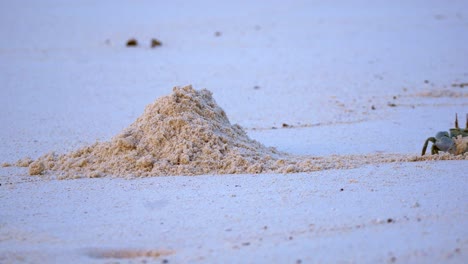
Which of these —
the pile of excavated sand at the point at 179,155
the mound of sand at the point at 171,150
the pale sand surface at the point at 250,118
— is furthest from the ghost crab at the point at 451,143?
the mound of sand at the point at 171,150

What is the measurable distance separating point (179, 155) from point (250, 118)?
246 centimetres

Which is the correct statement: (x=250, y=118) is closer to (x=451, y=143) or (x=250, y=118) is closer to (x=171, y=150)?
(x=171, y=150)

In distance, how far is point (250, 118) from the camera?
7.04 meters

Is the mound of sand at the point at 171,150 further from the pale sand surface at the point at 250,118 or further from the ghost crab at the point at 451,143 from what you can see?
the ghost crab at the point at 451,143

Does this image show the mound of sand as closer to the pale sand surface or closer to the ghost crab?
the pale sand surface

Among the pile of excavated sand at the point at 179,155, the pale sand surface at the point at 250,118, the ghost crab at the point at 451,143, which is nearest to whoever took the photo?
the pale sand surface at the point at 250,118

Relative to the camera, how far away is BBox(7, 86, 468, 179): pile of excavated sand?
4.63m

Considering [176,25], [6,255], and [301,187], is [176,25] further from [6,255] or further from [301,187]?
[6,255]

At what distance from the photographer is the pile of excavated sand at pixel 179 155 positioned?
4.63 meters

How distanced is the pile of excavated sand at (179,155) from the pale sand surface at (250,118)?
151mm

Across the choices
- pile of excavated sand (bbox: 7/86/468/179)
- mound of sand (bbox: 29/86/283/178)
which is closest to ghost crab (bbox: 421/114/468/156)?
pile of excavated sand (bbox: 7/86/468/179)

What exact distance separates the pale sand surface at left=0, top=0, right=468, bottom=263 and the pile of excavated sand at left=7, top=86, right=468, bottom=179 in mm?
151

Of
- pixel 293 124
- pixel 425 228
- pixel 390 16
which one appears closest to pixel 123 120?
pixel 293 124

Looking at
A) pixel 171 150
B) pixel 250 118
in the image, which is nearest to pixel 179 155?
pixel 171 150
